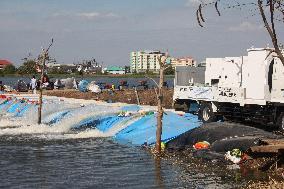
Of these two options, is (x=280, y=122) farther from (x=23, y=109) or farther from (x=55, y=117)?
(x=23, y=109)

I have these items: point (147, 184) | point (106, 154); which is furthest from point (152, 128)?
point (147, 184)

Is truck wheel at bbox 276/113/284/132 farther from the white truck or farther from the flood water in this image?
the flood water

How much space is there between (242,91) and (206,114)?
3.26 metres

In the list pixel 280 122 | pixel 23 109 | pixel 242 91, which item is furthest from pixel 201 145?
pixel 23 109

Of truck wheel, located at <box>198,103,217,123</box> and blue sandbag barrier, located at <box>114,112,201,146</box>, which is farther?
truck wheel, located at <box>198,103,217,123</box>

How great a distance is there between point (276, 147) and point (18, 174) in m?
8.28

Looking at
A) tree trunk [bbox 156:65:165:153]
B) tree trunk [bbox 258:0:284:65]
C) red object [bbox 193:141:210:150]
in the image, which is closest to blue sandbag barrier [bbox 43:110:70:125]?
tree trunk [bbox 156:65:165:153]

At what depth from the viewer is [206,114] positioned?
2762 centimetres

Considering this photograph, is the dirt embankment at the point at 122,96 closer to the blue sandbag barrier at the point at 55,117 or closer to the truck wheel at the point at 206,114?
the blue sandbag barrier at the point at 55,117

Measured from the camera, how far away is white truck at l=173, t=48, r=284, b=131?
23.1 metres

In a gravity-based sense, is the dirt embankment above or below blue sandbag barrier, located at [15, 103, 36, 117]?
above

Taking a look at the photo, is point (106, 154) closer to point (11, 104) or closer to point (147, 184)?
point (147, 184)

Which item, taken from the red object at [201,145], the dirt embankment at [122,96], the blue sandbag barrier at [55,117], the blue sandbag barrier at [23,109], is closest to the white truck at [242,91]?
the red object at [201,145]

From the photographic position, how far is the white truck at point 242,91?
23.1 meters
